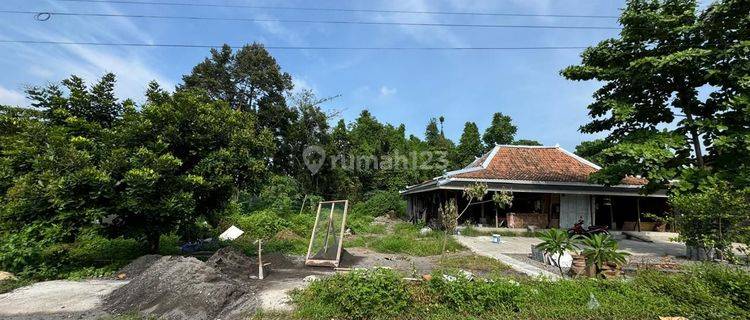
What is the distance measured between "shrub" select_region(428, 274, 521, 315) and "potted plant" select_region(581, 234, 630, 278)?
7.73 feet

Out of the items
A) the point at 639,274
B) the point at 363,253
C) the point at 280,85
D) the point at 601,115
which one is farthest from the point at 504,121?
the point at 639,274

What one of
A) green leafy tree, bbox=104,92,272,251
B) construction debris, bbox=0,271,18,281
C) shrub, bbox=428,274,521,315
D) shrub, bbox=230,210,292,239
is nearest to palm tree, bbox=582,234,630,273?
shrub, bbox=428,274,521,315

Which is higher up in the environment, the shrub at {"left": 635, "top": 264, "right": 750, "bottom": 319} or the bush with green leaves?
the bush with green leaves

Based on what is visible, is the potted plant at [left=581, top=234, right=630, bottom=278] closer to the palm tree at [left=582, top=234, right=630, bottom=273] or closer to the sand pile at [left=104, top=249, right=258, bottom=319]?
the palm tree at [left=582, top=234, right=630, bottom=273]

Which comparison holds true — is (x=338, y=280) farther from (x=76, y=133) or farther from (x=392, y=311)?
(x=76, y=133)

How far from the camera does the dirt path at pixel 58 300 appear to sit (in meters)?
5.61

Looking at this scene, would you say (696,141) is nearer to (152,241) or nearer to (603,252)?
(603,252)

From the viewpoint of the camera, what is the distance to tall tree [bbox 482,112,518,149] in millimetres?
35781

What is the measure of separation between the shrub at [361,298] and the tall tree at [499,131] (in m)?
32.3

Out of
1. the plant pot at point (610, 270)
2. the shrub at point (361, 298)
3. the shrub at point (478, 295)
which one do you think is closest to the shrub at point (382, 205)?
the plant pot at point (610, 270)

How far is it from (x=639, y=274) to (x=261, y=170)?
8318mm

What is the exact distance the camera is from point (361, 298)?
5266 millimetres

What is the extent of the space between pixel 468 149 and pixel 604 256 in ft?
96.5

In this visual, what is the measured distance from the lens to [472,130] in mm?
36656
